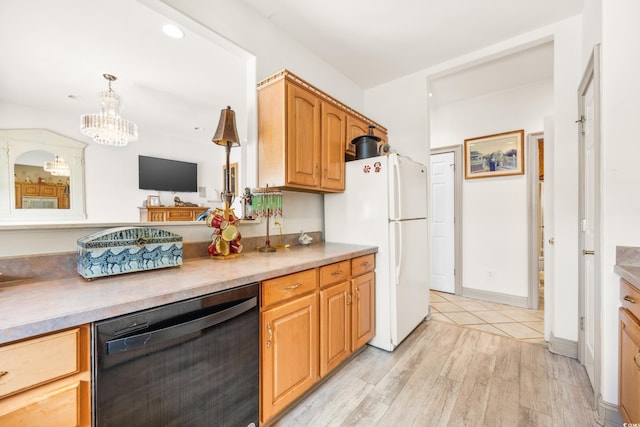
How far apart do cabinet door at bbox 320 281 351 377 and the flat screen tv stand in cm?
111

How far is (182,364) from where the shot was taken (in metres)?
1.05

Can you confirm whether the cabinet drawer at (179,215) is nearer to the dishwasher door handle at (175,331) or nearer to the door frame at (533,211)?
the dishwasher door handle at (175,331)

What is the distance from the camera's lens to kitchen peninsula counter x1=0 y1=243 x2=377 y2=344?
77 cm

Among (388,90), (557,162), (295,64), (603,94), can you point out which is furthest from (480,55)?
(295,64)

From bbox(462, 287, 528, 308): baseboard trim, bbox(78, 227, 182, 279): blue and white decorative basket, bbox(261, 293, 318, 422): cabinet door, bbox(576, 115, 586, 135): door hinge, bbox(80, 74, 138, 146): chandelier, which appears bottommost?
bbox(462, 287, 528, 308): baseboard trim

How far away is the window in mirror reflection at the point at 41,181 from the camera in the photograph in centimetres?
116

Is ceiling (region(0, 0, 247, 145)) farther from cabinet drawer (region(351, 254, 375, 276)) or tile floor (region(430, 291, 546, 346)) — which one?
tile floor (region(430, 291, 546, 346))

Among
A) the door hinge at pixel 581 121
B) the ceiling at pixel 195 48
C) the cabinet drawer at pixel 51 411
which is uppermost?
the ceiling at pixel 195 48

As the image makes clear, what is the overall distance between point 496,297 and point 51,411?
4.02 metres

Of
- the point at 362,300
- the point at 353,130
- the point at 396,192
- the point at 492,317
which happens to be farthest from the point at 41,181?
the point at 492,317

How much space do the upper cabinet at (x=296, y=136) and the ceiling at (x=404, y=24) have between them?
0.62 metres

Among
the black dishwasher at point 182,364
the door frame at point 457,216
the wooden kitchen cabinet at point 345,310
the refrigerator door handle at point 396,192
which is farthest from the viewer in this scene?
the door frame at point 457,216

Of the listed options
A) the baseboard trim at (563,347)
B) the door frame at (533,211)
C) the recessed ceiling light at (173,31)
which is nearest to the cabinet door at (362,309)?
the baseboard trim at (563,347)

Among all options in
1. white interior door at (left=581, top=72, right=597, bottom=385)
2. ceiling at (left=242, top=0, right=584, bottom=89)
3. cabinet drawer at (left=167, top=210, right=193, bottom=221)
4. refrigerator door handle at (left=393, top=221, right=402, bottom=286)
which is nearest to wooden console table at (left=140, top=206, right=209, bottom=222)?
cabinet drawer at (left=167, top=210, right=193, bottom=221)
